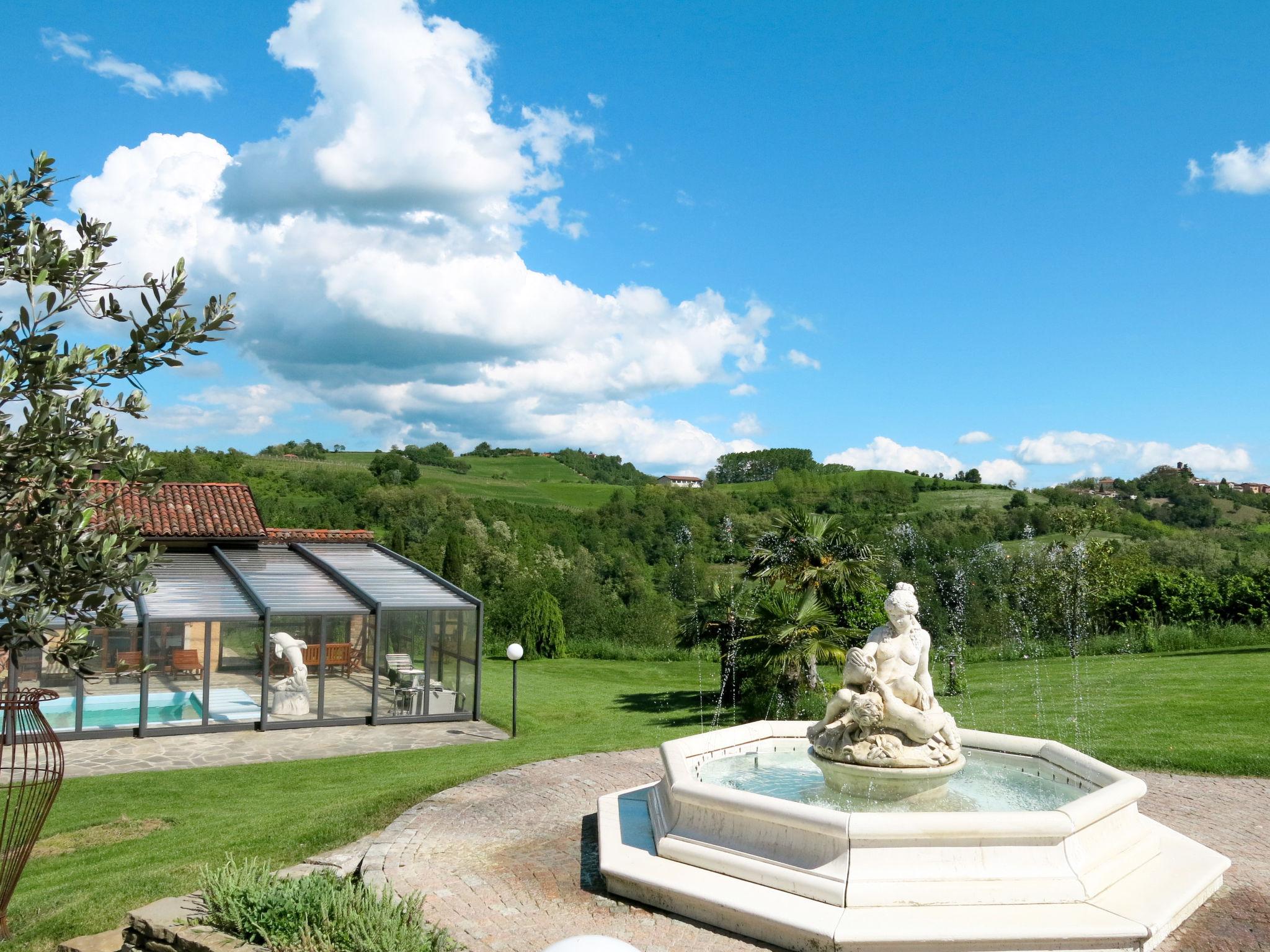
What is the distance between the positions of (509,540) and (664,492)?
18.8 m

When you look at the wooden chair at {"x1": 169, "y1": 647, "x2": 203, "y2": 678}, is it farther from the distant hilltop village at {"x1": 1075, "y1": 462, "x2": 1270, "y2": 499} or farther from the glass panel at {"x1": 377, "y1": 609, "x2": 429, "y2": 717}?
the distant hilltop village at {"x1": 1075, "y1": 462, "x2": 1270, "y2": 499}

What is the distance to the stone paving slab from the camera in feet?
43.8

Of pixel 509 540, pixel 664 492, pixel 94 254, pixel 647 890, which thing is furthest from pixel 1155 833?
pixel 664 492

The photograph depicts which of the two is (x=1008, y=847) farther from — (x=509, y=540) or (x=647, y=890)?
(x=509, y=540)

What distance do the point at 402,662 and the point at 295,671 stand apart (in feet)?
6.59

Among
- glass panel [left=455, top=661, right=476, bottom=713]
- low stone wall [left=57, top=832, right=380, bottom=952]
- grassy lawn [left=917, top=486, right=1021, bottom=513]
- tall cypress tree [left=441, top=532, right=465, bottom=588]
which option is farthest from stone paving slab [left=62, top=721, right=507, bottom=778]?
→ grassy lawn [left=917, top=486, right=1021, bottom=513]

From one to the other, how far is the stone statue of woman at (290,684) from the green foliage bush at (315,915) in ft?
33.5

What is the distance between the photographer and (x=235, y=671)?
626 inches

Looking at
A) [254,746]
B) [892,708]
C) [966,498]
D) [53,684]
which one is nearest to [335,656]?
[254,746]

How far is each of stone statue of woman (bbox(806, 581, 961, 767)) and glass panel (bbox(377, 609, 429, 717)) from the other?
11403 millimetres

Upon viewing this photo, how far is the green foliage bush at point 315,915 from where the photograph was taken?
5.29 m

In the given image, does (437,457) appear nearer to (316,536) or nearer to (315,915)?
(316,536)

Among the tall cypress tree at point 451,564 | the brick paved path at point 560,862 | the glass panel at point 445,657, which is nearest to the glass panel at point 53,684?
the glass panel at point 445,657

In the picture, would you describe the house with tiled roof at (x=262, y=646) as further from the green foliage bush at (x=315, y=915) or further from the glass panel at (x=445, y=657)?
the green foliage bush at (x=315, y=915)
